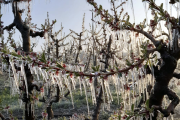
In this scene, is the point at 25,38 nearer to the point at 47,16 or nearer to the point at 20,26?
the point at 20,26

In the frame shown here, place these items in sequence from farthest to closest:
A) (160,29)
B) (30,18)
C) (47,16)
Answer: (47,16) → (30,18) → (160,29)

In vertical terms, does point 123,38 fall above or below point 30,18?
below

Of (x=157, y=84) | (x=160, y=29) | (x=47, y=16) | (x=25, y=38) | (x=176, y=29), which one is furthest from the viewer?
(x=47, y=16)

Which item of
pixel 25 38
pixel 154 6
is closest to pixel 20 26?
pixel 25 38

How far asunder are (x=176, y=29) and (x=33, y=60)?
1.17m

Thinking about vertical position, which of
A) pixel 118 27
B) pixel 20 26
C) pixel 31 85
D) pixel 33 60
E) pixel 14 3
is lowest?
pixel 31 85

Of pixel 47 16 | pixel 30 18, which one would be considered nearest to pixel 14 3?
pixel 30 18

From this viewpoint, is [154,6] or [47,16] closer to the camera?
[154,6]

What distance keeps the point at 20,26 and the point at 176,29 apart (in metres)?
2.38

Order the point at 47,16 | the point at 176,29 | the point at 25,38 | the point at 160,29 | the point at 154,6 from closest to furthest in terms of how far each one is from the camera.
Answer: the point at 176,29 < the point at 154,6 < the point at 160,29 < the point at 25,38 < the point at 47,16

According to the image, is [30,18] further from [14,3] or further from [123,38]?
[123,38]

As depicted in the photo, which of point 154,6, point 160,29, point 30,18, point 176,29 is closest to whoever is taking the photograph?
point 176,29

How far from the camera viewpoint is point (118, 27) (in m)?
1.53

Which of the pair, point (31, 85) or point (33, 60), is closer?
point (33, 60)
